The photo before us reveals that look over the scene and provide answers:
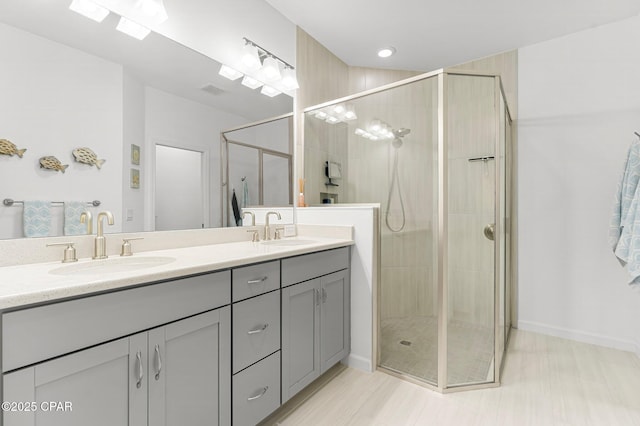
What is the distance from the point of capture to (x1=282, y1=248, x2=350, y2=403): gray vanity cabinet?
1.59 meters

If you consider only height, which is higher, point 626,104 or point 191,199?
point 626,104

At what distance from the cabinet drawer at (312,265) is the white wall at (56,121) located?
2.76 ft

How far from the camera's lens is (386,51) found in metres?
2.88

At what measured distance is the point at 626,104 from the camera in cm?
234

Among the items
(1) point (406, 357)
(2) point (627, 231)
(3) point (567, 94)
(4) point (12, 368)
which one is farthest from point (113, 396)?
(3) point (567, 94)

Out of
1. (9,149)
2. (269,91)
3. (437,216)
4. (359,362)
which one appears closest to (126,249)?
(9,149)

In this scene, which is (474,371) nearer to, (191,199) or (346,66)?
(191,199)

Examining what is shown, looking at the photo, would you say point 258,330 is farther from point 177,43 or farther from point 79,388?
point 177,43

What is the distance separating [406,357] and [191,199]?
1.80 metres

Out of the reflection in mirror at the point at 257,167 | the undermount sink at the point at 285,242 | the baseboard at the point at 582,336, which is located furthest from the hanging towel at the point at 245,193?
the baseboard at the point at 582,336

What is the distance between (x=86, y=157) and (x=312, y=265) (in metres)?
1.20

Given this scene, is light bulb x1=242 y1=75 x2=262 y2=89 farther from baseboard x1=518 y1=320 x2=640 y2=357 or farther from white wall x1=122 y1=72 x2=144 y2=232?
baseboard x1=518 y1=320 x2=640 y2=357

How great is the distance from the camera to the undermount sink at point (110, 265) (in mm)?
1153

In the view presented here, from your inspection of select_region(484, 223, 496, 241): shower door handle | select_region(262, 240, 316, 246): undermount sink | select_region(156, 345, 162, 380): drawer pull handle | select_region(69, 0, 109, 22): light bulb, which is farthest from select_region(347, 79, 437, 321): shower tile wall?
select_region(69, 0, 109, 22): light bulb
